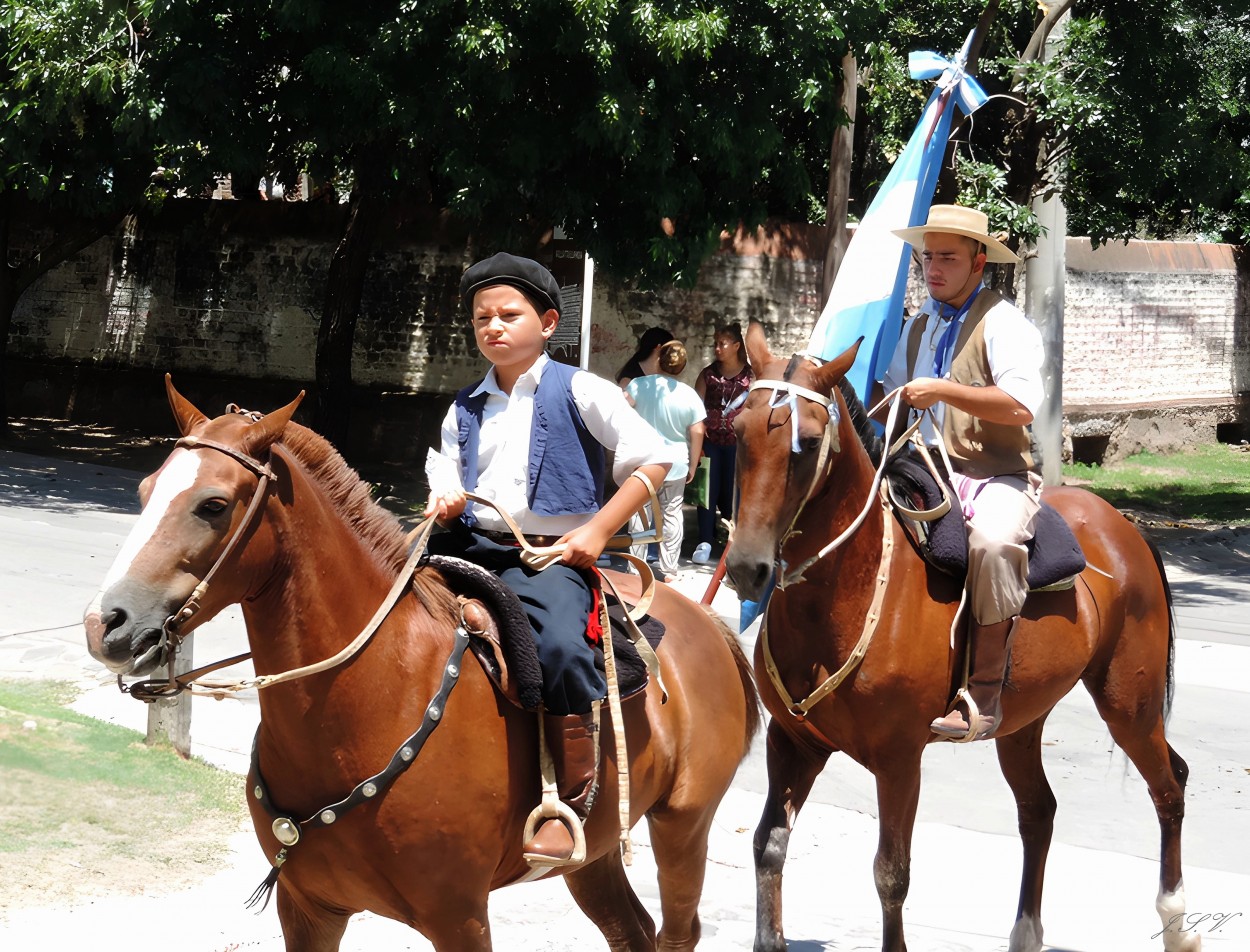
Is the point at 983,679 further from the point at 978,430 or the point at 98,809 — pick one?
the point at 98,809

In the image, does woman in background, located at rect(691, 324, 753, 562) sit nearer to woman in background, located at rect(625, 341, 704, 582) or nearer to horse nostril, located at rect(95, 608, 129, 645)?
woman in background, located at rect(625, 341, 704, 582)

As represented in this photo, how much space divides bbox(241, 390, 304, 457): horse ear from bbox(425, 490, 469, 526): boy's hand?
21.5 inches

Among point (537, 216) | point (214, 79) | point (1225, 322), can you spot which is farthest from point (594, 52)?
point (1225, 322)

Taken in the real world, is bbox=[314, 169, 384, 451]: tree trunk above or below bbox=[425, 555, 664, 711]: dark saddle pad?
above

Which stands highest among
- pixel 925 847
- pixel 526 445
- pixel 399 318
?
pixel 399 318

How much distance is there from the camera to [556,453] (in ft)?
12.4

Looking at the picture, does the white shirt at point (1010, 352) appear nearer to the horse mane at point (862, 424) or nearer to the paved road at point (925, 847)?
the horse mane at point (862, 424)

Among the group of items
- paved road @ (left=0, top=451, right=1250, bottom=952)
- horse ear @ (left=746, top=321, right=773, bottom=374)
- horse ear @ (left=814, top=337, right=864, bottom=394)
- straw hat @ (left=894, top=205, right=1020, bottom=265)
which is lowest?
paved road @ (left=0, top=451, right=1250, bottom=952)

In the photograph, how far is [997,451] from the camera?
516 centimetres

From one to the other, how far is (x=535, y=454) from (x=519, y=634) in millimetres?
545

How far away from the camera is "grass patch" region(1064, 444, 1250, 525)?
17047mm

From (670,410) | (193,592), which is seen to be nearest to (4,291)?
(670,410)

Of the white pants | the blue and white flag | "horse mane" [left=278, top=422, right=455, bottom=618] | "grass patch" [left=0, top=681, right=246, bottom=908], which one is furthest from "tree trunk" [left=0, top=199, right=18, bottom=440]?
"horse mane" [left=278, top=422, right=455, bottom=618]

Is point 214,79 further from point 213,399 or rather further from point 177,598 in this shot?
point 177,598
